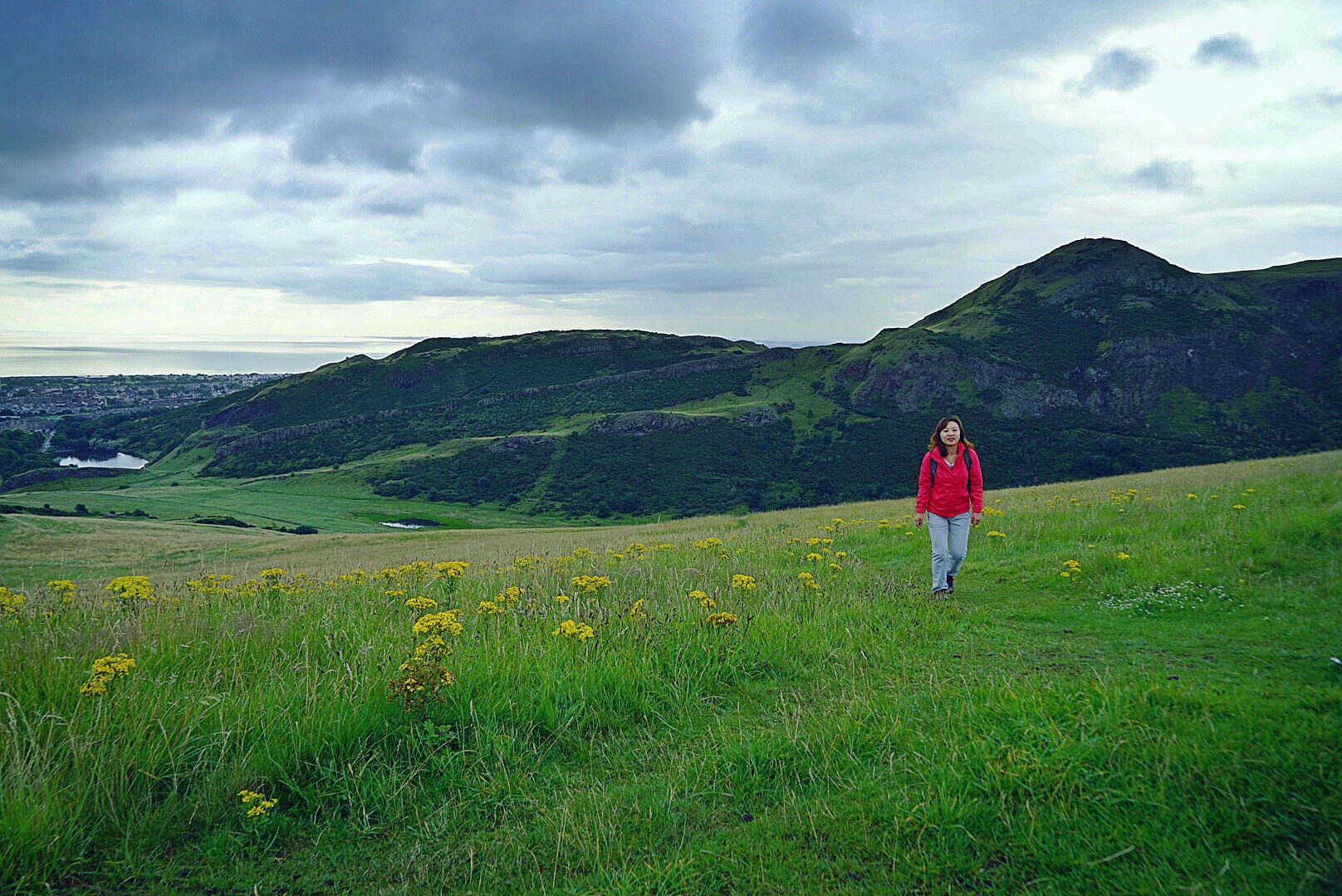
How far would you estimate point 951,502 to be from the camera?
801 centimetres

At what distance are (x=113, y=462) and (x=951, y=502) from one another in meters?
237

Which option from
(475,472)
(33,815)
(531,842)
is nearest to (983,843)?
(531,842)

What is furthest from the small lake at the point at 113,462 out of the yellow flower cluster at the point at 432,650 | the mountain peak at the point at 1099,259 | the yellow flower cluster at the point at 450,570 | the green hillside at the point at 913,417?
the mountain peak at the point at 1099,259

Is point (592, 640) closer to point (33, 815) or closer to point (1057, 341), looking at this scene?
point (33, 815)

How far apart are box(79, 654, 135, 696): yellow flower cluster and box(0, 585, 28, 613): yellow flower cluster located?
7.41 ft

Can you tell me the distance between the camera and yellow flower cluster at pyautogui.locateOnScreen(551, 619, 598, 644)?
207 inches

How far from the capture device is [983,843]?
9.21ft

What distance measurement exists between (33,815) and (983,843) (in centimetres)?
415

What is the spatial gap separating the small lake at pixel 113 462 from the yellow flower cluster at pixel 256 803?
213 m

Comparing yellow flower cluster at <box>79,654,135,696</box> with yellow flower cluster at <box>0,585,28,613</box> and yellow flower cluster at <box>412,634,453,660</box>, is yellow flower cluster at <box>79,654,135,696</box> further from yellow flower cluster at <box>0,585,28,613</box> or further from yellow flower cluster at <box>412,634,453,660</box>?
yellow flower cluster at <box>0,585,28,613</box>

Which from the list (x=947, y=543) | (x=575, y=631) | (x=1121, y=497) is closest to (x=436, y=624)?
(x=575, y=631)

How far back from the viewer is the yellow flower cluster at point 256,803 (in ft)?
10.4

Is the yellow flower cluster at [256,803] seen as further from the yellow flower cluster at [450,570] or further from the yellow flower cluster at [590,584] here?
the yellow flower cluster at [450,570]

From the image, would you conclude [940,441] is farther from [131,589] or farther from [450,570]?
[131,589]
